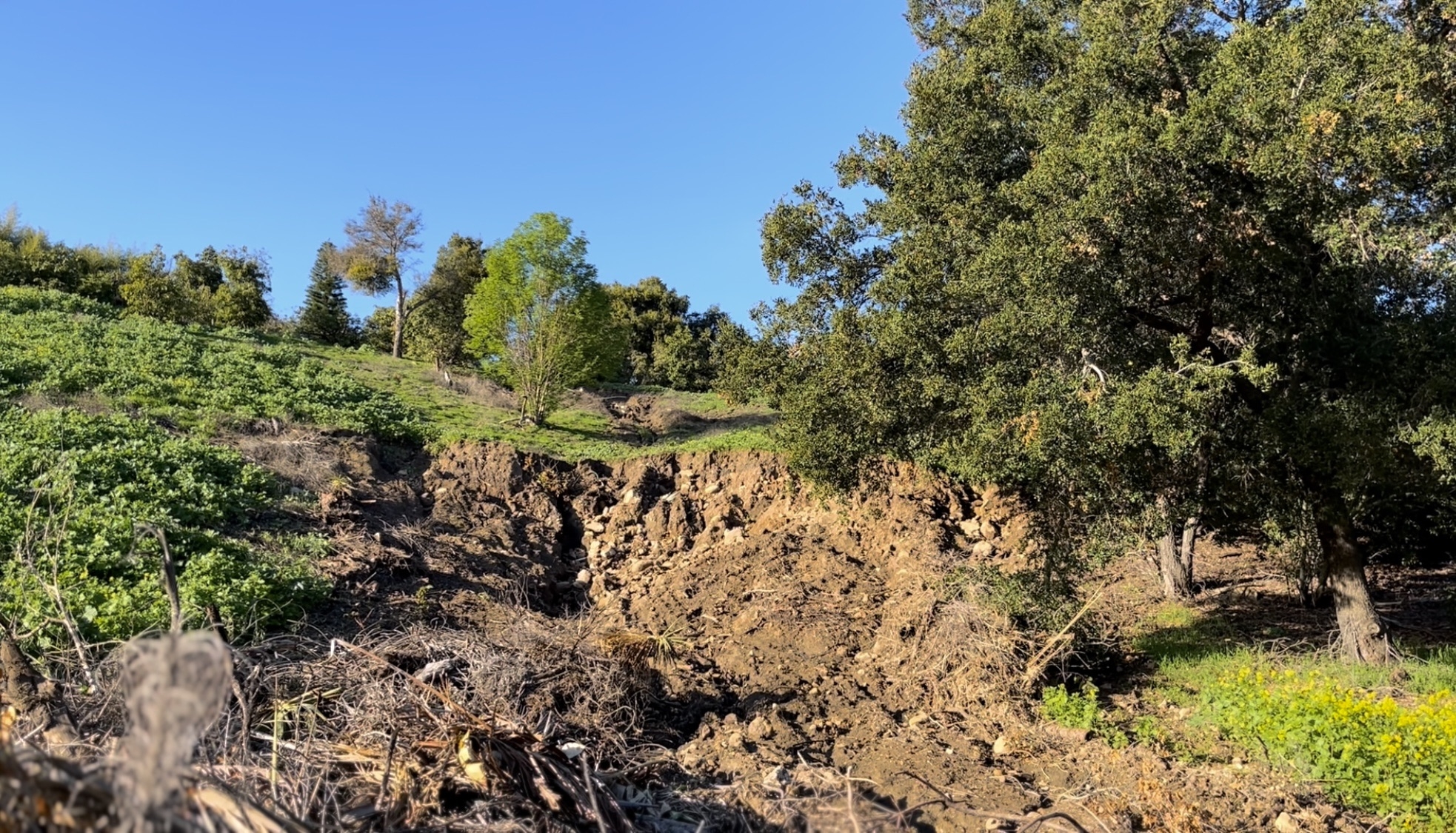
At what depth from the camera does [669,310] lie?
3738cm

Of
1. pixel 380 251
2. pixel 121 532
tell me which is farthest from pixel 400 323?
pixel 121 532

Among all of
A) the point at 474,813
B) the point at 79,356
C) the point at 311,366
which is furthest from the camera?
the point at 311,366

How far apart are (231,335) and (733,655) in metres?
19.8

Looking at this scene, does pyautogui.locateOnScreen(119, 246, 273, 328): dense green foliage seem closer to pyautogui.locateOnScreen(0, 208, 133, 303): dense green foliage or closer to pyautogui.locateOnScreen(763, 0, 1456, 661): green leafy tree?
pyautogui.locateOnScreen(0, 208, 133, 303): dense green foliage

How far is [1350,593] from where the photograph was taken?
8.17 meters

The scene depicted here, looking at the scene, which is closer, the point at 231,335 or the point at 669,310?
the point at 231,335

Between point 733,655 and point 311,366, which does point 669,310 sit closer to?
point 311,366

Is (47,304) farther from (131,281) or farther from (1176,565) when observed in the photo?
(1176,565)

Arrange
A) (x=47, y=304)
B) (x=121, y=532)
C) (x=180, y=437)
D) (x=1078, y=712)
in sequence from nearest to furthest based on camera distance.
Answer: (x=1078, y=712), (x=121, y=532), (x=180, y=437), (x=47, y=304)

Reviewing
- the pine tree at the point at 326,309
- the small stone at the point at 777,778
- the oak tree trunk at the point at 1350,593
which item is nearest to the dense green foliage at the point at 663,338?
the pine tree at the point at 326,309

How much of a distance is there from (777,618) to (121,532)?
6.56m

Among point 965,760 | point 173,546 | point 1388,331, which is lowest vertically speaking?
point 965,760

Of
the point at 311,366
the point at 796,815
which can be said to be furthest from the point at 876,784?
the point at 311,366

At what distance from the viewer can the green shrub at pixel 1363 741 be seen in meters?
5.25
